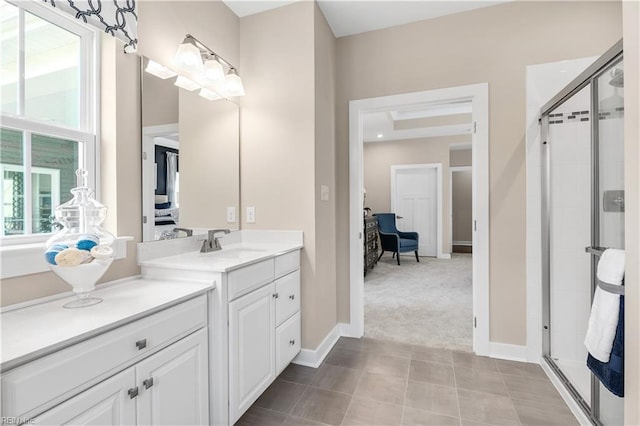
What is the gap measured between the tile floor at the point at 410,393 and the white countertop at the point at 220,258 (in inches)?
34.3

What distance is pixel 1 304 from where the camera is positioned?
112cm

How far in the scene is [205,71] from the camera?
81.4 inches

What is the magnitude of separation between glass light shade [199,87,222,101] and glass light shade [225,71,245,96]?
94 mm

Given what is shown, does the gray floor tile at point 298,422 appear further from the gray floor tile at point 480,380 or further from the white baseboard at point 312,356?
the gray floor tile at point 480,380

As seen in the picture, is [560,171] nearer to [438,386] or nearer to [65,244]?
[438,386]

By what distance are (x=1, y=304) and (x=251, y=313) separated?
98cm

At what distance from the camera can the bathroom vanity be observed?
1460 mm

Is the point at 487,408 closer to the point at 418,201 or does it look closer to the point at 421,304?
the point at 421,304

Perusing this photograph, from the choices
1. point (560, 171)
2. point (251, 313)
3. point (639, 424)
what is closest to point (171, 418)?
point (251, 313)

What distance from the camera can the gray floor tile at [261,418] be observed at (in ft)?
5.45

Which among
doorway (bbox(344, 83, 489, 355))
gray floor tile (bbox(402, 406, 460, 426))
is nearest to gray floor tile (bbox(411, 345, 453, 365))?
doorway (bbox(344, 83, 489, 355))

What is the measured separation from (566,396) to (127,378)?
2.32 meters

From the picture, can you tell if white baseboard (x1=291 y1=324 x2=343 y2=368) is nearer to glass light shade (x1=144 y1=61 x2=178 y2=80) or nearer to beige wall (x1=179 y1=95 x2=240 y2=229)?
beige wall (x1=179 y1=95 x2=240 y2=229)

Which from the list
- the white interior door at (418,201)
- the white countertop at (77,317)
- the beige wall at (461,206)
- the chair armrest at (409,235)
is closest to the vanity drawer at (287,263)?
the white countertop at (77,317)
